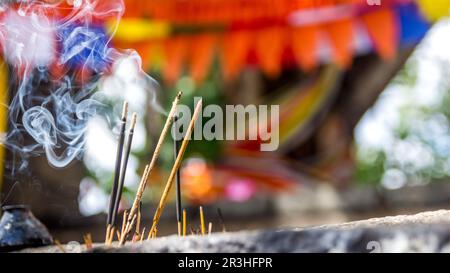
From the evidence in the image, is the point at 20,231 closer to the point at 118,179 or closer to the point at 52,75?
the point at 118,179

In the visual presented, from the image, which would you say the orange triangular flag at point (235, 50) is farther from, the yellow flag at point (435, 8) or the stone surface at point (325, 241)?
the stone surface at point (325, 241)

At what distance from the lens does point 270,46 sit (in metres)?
4.84

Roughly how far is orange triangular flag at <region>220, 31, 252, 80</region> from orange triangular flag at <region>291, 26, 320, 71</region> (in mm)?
311

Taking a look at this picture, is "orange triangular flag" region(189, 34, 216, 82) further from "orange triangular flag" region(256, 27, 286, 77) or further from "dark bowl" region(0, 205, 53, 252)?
"dark bowl" region(0, 205, 53, 252)

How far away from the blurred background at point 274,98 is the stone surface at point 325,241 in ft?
9.07

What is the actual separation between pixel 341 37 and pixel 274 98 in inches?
33.5

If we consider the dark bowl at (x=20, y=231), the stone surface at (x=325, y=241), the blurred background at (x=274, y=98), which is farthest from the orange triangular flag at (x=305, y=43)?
the stone surface at (x=325, y=241)

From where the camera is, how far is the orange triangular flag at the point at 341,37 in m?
4.69

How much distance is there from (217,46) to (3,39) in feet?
5.53

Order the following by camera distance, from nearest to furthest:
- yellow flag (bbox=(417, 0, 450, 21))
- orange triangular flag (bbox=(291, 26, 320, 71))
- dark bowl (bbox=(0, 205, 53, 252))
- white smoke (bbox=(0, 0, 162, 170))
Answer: dark bowl (bbox=(0, 205, 53, 252))
white smoke (bbox=(0, 0, 162, 170))
yellow flag (bbox=(417, 0, 450, 21))
orange triangular flag (bbox=(291, 26, 320, 71))

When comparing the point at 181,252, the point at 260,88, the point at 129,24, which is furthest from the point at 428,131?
the point at 181,252

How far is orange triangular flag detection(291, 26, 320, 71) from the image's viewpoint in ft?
15.6

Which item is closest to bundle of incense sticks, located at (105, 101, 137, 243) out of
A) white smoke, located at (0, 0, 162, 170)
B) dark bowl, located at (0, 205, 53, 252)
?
dark bowl, located at (0, 205, 53, 252)
